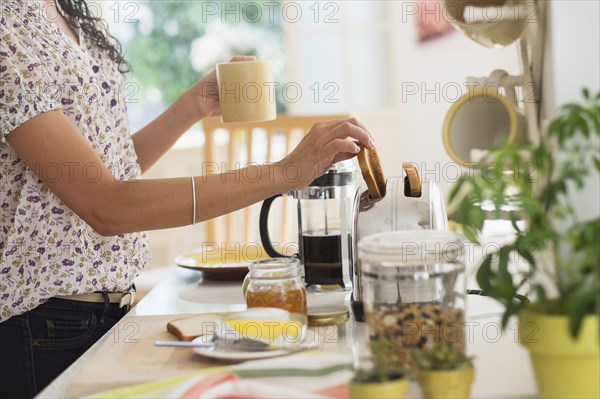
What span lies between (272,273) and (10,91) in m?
0.52

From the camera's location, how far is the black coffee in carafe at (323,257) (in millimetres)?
1436

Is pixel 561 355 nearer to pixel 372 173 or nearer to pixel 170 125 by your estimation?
pixel 372 173

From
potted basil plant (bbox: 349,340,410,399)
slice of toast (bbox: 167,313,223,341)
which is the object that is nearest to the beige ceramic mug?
slice of toast (bbox: 167,313,223,341)

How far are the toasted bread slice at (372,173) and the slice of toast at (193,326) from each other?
0.97ft

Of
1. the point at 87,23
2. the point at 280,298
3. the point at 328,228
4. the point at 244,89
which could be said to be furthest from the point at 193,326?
the point at 87,23

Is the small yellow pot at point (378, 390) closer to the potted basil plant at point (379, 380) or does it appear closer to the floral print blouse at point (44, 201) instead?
the potted basil plant at point (379, 380)

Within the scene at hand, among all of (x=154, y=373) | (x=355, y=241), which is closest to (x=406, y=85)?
(x=355, y=241)

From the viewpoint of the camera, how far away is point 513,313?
0.78 meters

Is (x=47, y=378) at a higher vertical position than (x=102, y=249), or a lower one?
lower

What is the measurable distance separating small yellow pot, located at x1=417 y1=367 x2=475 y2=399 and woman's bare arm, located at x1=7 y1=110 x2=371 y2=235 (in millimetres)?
514

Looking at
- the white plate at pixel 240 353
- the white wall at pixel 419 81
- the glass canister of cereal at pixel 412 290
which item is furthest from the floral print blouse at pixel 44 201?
the white wall at pixel 419 81

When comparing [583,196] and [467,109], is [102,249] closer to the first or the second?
[467,109]

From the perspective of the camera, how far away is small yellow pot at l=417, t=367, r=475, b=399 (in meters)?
0.81

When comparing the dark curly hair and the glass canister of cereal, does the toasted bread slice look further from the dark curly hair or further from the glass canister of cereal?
the dark curly hair
